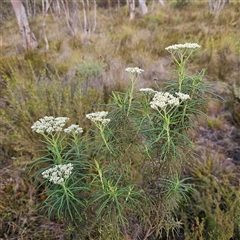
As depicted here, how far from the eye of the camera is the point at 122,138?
4.26 feet

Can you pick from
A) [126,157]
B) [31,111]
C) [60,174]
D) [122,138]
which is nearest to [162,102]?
[122,138]

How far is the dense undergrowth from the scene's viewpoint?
1434mm

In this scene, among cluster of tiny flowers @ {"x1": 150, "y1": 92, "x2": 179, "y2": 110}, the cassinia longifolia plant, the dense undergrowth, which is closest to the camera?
cluster of tiny flowers @ {"x1": 150, "y1": 92, "x2": 179, "y2": 110}

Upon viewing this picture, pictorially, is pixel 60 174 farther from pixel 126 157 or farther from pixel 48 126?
pixel 126 157

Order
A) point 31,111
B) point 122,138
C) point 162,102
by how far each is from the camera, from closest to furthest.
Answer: point 162,102 < point 122,138 < point 31,111

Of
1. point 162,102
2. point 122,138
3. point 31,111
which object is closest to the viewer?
point 162,102

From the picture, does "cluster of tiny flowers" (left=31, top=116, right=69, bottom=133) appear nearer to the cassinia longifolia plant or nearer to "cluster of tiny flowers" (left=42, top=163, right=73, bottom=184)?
the cassinia longifolia plant

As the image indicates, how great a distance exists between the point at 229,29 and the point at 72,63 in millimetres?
4155

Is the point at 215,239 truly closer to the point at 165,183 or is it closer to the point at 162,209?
the point at 162,209

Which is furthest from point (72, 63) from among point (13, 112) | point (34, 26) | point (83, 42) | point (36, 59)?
point (34, 26)

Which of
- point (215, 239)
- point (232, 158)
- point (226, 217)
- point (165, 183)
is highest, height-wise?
point (165, 183)

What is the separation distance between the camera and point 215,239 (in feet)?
5.36

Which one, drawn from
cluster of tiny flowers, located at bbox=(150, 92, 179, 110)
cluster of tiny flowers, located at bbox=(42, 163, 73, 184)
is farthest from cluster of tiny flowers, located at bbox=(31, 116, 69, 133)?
cluster of tiny flowers, located at bbox=(150, 92, 179, 110)

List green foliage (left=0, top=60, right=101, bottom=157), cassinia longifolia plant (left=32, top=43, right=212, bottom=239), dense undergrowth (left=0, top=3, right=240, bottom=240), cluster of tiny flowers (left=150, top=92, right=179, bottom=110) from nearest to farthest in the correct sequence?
cluster of tiny flowers (left=150, top=92, right=179, bottom=110)
cassinia longifolia plant (left=32, top=43, right=212, bottom=239)
dense undergrowth (left=0, top=3, right=240, bottom=240)
green foliage (left=0, top=60, right=101, bottom=157)
